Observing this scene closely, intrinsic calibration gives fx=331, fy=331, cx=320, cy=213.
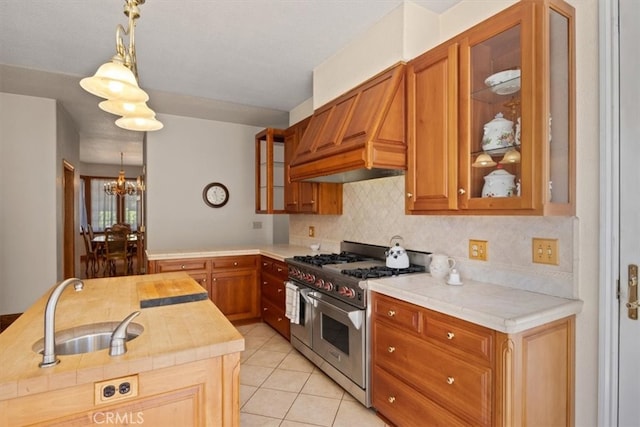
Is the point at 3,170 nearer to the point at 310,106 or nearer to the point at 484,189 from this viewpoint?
the point at 310,106

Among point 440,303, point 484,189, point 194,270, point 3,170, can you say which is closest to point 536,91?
point 484,189

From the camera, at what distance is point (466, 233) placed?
2.19 metres

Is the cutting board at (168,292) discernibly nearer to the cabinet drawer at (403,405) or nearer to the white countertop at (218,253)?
the cabinet drawer at (403,405)

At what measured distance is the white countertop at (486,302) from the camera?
1.42 m

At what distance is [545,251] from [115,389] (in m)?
2.01

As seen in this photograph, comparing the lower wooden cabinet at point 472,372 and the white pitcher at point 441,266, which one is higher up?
the white pitcher at point 441,266

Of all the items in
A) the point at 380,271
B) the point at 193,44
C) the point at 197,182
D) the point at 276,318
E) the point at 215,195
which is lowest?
the point at 276,318

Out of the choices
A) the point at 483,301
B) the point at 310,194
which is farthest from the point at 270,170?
the point at 483,301

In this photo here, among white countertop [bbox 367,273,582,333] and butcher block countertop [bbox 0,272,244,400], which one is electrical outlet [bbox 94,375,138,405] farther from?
white countertop [bbox 367,273,582,333]

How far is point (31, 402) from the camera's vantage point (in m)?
0.97

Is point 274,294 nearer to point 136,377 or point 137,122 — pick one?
point 137,122

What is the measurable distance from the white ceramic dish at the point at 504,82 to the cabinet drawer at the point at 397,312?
123 centimetres
